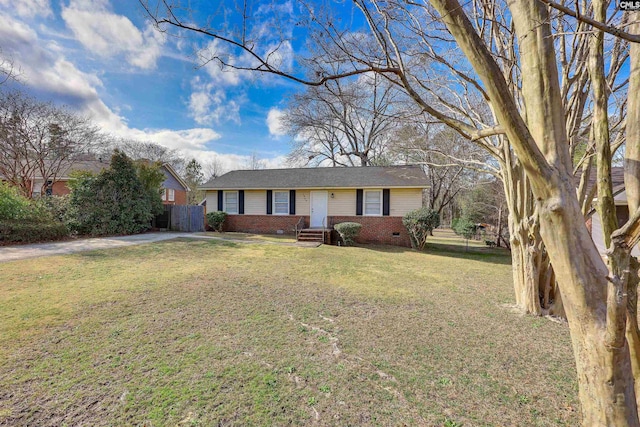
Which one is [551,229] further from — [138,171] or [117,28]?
[138,171]

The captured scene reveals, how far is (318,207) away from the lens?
13953mm

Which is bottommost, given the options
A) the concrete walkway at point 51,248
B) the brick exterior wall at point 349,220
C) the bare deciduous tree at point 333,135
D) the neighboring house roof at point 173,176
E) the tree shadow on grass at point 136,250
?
the tree shadow on grass at point 136,250

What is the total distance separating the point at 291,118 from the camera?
21.7 meters

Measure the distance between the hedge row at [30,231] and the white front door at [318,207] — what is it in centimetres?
1086

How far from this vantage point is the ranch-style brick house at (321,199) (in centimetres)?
1278

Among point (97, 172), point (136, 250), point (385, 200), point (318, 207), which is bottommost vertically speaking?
point (136, 250)

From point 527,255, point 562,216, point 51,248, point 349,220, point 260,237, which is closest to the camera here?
point 562,216

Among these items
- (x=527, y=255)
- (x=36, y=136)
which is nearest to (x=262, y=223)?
(x=527, y=255)

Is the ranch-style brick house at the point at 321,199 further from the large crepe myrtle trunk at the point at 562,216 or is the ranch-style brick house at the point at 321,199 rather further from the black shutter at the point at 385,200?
the large crepe myrtle trunk at the point at 562,216

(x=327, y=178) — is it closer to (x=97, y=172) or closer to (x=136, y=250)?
(x=136, y=250)

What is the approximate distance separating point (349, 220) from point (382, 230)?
1751 millimetres

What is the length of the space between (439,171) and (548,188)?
18.6m

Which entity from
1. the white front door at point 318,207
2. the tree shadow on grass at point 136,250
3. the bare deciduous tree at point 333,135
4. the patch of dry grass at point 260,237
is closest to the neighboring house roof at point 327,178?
the white front door at point 318,207

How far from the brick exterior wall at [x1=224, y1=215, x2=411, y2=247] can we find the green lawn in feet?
22.5
